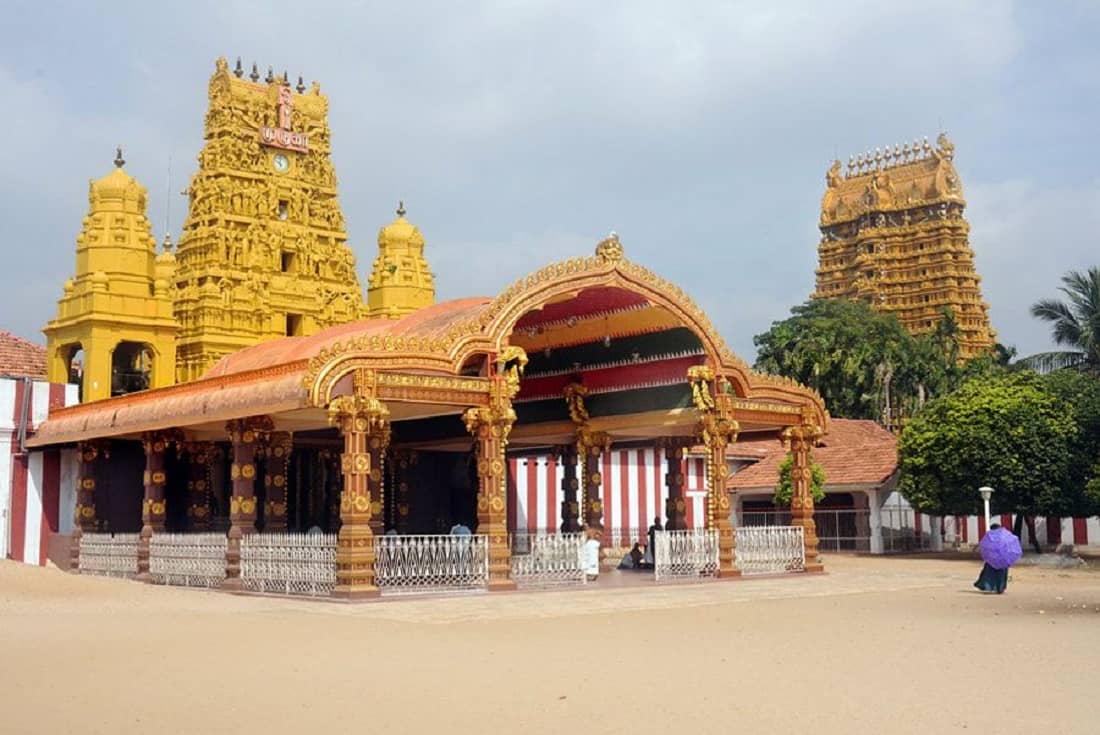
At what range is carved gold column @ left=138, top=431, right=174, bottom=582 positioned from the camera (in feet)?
71.9

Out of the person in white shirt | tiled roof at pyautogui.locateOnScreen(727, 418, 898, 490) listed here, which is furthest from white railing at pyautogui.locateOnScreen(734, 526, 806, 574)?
tiled roof at pyautogui.locateOnScreen(727, 418, 898, 490)

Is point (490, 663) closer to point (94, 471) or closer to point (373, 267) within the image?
point (94, 471)

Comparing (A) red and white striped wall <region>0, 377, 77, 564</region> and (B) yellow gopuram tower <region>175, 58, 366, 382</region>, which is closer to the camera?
A: (A) red and white striped wall <region>0, 377, 77, 564</region>

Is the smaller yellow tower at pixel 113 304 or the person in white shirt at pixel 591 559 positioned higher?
the smaller yellow tower at pixel 113 304

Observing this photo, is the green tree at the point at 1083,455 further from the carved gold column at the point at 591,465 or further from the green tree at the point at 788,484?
the carved gold column at the point at 591,465

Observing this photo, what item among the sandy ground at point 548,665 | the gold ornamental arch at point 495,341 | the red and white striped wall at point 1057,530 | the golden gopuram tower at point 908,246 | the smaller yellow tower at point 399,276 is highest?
the golden gopuram tower at point 908,246

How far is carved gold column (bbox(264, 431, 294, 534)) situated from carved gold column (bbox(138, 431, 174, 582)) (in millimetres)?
1862

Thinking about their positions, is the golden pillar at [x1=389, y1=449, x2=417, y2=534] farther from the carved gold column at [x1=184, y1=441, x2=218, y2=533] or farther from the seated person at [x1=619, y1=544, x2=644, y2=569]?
the seated person at [x1=619, y1=544, x2=644, y2=569]

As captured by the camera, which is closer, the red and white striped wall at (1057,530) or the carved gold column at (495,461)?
the carved gold column at (495,461)

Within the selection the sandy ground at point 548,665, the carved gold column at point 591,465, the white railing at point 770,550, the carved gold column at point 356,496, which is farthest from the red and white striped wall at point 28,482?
the white railing at point 770,550

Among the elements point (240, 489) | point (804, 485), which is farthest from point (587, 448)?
point (240, 489)

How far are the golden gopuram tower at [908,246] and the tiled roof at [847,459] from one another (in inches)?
1077

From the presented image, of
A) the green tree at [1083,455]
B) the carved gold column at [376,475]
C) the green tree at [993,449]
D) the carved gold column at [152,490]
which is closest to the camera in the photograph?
the carved gold column at [376,475]

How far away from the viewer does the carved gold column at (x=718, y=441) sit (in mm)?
21641
